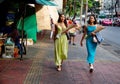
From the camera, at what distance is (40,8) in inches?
963

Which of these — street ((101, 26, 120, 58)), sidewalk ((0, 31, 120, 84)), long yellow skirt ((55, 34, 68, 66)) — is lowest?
street ((101, 26, 120, 58))

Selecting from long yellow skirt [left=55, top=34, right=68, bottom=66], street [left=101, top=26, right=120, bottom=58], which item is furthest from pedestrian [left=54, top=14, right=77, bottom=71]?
street [left=101, top=26, right=120, bottom=58]

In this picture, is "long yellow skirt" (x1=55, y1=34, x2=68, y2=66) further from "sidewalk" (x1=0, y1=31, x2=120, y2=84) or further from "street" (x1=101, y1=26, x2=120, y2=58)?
"street" (x1=101, y1=26, x2=120, y2=58)

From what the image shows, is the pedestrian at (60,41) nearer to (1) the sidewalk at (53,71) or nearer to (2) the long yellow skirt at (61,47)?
(2) the long yellow skirt at (61,47)

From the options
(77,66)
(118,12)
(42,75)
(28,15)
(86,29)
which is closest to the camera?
(42,75)

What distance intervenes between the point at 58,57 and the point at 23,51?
394cm

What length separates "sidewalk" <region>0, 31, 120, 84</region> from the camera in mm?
10570

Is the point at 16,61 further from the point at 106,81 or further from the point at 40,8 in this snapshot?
the point at 40,8

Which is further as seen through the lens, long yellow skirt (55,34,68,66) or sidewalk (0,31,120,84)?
long yellow skirt (55,34,68,66)

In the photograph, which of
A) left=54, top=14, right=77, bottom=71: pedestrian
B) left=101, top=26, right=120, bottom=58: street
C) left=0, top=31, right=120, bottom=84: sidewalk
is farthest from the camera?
left=101, top=26, right=120, bottom=58: street

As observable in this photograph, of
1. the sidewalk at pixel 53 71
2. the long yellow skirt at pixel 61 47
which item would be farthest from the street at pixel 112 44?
the long yellow skirt at pixel 61 47

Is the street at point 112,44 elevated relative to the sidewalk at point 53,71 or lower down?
lower down

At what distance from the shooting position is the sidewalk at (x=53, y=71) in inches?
416

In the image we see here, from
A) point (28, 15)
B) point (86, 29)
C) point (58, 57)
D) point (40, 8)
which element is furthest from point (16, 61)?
point (40, 8)
